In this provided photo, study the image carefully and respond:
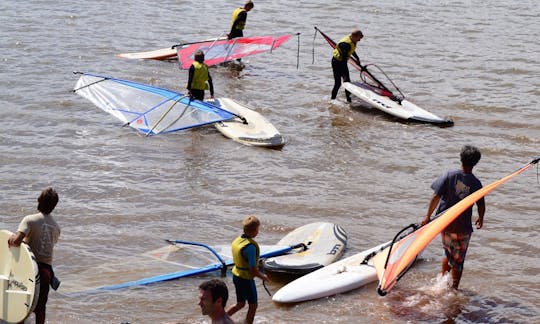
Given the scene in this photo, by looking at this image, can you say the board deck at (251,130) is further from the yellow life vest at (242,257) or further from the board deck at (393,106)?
the yellow life vest at (242,257)

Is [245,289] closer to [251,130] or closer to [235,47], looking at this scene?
[251,130]

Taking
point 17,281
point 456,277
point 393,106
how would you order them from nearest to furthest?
point 17,281 → point 456,277 → point 393,106

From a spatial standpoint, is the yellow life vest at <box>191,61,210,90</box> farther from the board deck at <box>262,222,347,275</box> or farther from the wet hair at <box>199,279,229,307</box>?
the wet hair at <box>199,279,229,307</box>

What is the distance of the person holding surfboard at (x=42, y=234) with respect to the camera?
7.13m

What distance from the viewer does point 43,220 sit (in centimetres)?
719

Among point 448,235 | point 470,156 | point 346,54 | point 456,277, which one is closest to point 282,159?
point 346,54

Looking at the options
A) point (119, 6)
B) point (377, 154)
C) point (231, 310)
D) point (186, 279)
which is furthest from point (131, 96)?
point (119, 6)

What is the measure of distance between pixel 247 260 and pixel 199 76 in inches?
285

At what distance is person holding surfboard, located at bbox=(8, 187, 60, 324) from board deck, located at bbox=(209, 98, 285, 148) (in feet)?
20.1

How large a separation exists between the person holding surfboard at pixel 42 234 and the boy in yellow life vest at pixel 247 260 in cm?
150

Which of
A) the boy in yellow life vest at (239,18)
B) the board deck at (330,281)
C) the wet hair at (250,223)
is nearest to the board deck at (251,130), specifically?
the boy in yellow life vest at (239,18)

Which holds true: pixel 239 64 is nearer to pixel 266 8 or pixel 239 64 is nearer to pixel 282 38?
pixel 282 38

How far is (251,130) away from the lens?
1395 cm

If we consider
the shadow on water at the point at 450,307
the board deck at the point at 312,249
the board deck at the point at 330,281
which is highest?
the board deck at the point at 312,249
